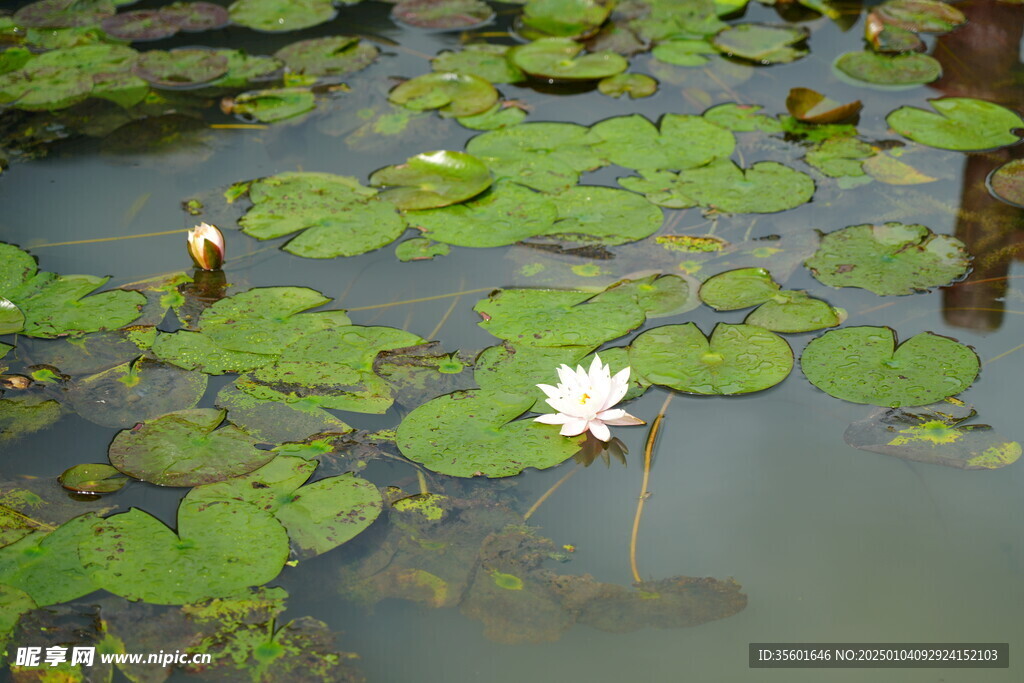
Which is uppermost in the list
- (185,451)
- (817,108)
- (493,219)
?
(817,108)

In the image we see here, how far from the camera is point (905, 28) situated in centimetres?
441

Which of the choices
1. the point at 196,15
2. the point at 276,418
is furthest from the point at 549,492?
the point at 196,15

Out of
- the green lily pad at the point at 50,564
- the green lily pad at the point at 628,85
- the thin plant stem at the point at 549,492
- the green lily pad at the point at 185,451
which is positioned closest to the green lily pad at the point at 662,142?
the green lily pad at the point at 628,85

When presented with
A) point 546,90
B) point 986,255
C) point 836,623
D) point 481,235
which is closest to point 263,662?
point 836,623

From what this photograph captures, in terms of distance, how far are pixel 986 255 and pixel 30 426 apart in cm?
315

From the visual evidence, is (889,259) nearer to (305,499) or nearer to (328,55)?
(305,499)

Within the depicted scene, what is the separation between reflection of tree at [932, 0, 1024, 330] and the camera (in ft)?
9.14

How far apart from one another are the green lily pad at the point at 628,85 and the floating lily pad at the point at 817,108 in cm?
66

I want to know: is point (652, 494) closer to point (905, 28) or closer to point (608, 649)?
point (608, 649)

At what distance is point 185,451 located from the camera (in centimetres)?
231

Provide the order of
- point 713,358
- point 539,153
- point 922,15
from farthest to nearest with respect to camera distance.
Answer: point 922,15
point 539,153
point 713,358

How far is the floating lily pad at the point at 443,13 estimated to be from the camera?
4.64 metres

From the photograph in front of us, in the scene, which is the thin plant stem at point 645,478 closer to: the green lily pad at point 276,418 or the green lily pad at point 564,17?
the green lily pad at point 276,418

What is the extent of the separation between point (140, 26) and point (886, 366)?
4.13 metres
